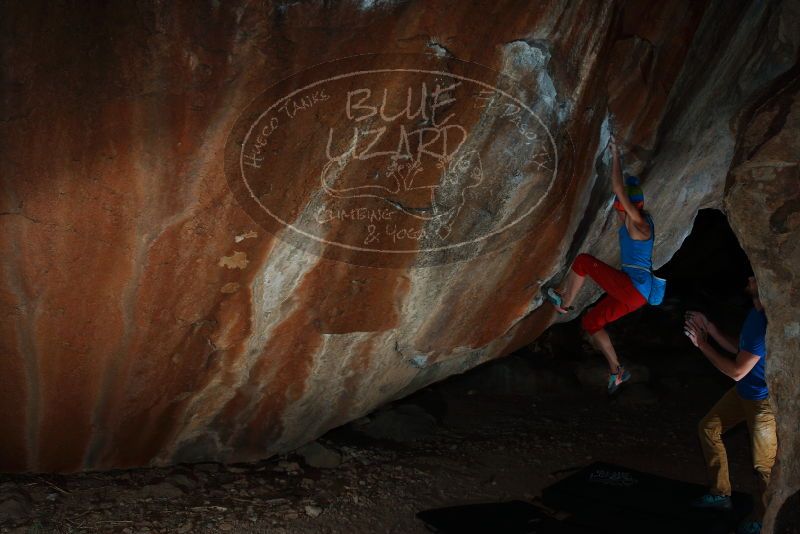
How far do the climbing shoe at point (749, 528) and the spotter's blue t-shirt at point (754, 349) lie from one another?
79cm

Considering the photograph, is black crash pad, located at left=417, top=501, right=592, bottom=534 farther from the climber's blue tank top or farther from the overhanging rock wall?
the climber's blue tank top

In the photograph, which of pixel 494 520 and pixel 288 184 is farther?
pixel 494 520

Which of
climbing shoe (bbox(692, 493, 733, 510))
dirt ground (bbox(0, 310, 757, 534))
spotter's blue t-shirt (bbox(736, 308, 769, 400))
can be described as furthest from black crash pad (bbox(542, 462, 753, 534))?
spotter's blue t-shirt (bbox(736, 308, 769, 400))

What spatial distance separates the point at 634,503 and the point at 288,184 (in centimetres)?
295

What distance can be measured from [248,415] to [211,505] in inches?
24.2

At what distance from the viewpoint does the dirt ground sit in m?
4.47

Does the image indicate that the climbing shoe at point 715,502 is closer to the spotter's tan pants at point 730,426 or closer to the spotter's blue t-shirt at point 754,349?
the spotter's tan pants at point 730,426

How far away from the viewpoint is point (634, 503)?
496 centimetres

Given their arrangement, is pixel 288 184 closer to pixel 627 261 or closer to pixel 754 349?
pixel 627 261

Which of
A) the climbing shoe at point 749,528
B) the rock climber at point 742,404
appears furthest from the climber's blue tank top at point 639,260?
the climbing shoe at point 749,528

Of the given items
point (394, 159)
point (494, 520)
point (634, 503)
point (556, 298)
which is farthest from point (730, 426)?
point (394, 159)

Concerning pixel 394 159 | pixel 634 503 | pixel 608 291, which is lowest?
pixel 634 503

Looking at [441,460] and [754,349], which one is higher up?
[754,349]

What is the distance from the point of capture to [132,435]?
4.68 meters
